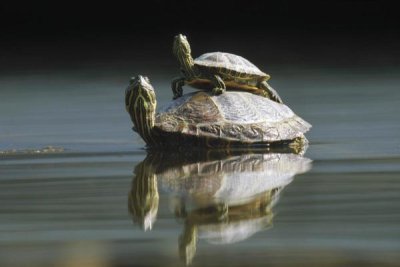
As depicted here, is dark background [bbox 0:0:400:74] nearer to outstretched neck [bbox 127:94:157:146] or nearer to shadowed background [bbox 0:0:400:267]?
shadowed background [bbox 0:0:400:267]

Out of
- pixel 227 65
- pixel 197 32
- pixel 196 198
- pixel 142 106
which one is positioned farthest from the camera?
pixel 197 32

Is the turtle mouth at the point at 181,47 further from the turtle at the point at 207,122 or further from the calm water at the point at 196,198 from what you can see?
the calm water at the point at 196,198

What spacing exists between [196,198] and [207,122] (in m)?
1.94

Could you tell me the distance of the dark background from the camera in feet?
49.2

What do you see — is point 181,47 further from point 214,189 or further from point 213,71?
point 214,189

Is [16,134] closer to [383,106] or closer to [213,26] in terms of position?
[383,106]

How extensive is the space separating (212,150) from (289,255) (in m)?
3.20

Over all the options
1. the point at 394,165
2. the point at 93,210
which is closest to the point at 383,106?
the point at 394,165

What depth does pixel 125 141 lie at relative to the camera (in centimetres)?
796

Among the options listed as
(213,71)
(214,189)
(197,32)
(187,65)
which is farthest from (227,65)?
(197,32)

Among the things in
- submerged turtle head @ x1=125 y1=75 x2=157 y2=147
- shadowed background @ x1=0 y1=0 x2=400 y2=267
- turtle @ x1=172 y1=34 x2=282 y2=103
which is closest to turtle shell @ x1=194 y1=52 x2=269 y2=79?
turtle @ x1=172 y1=34 x2=282 y2=103

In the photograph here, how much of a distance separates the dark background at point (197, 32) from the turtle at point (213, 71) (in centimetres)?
589

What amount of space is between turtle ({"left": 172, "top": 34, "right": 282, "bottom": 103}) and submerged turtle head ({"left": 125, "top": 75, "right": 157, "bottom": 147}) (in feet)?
1.03

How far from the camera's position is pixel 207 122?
286 inches
